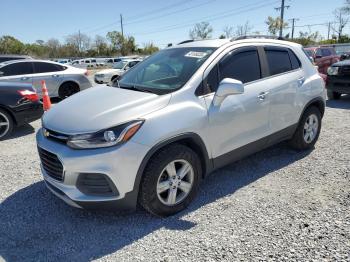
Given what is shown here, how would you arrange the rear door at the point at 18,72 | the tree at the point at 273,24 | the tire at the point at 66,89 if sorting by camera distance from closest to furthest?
1. the rear door at the point at 18,72
2. the tire at the point at 66,89
3. the tree at the point at 273,24

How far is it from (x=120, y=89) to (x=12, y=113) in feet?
12.0

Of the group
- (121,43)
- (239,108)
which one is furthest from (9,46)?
(239,108)

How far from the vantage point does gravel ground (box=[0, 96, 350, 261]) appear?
9.04 ft

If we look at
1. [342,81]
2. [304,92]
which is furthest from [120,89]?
[342,81]

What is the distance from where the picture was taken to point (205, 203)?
11.6 feet

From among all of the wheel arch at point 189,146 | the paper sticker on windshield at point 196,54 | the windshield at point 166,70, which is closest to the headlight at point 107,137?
the wheel arch at point 189,146

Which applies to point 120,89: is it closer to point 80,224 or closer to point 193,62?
point 193,62

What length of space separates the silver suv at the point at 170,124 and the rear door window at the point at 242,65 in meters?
0.01

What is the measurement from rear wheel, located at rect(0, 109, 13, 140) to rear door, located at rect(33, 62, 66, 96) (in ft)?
11.2

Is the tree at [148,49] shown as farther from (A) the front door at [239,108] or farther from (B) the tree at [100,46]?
(A) the front door at [239,108]

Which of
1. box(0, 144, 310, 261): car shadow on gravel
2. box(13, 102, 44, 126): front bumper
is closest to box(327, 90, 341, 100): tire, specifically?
box(0, 144, 310, 261): car shadow on gravel

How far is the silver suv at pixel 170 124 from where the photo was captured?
284 centimetres

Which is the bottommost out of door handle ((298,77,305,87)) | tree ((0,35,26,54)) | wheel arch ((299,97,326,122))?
wheel arch ((299,97,326,122))

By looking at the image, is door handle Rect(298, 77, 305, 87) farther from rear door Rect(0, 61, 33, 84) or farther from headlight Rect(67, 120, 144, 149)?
rear door Rect(0, 61, 33, 84)
